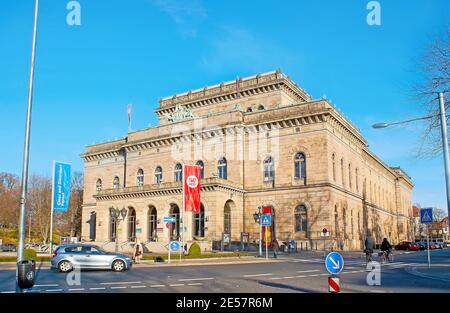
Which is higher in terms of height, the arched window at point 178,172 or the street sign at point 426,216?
Result: the arched window at point 178,172

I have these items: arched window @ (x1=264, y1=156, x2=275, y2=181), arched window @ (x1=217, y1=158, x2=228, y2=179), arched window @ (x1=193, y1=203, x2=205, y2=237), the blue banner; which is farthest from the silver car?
arched window @ (x1=217, y1=158, x2=228, y2=179)

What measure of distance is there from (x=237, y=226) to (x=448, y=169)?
120 feet

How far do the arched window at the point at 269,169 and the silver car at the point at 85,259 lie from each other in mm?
31441

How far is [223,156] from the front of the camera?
55688mm

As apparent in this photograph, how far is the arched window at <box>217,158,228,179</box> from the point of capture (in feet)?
183

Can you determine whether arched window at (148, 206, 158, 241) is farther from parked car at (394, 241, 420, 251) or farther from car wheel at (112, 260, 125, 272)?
car wheel at (112, 260, 125, 272)

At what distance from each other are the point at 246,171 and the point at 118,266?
108ft

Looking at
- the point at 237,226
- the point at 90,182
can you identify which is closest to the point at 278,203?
the point at 237,226

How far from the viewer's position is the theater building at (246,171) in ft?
164

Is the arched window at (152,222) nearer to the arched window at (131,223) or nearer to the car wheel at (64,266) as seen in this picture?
the arched window at (131,223)

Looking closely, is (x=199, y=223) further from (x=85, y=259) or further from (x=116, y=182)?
(x=85, y=259)

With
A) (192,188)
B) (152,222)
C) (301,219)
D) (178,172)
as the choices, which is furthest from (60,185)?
(301,219)

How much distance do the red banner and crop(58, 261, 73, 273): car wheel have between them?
55.3 feet

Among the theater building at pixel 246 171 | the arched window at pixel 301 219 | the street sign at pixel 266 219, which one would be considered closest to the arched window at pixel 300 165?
the theater building at pixel 246 171
